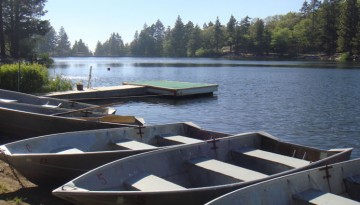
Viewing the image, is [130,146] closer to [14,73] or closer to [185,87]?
[14,73]

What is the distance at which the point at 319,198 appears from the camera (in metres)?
5.68

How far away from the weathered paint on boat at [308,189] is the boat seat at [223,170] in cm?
81

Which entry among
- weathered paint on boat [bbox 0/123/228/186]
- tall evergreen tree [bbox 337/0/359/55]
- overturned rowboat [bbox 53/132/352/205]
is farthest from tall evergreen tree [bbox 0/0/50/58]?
tall evergreen tree [bbox 337/0/359/55]

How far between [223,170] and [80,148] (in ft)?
10.8

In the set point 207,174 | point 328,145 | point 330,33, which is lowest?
point 328,145

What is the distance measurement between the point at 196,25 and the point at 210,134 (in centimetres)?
15178

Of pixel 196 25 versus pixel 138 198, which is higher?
pixel 196 25

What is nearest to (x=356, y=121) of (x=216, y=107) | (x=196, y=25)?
(x=216, y=107)

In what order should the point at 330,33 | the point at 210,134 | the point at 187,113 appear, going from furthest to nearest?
the point at 330,33, the point at 187,113, the point at 210,134

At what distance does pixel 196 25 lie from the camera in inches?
6245

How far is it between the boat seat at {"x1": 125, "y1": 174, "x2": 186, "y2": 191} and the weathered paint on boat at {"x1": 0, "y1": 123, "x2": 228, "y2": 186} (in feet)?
3.81

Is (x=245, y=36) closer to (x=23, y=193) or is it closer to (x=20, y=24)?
(x=20, y=24)

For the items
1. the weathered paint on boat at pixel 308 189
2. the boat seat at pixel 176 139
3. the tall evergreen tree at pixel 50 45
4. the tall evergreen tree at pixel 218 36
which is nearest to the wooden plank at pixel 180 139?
the boat seat at pixel 176 139

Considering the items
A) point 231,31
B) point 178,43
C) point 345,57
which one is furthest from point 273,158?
point 178,43
